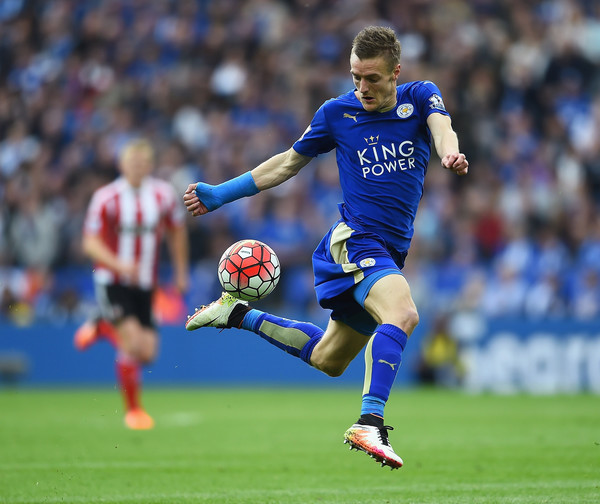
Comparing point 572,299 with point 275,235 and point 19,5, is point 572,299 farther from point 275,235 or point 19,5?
point 19,5

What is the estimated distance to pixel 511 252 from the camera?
15547 mm

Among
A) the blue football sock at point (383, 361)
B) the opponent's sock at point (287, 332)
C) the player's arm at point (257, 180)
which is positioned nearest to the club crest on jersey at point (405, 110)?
the player's arm at point (257, 180)

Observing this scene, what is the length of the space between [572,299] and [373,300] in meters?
9.77

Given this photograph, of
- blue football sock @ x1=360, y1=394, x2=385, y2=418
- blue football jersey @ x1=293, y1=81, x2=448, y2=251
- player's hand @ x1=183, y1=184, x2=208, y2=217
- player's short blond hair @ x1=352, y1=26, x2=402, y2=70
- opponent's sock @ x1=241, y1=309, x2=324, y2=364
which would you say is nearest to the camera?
blue football sock @ x1=360, y1=394, x2=385, y2=418

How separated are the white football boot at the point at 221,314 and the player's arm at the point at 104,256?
3579 mm

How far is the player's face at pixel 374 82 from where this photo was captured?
5797mm

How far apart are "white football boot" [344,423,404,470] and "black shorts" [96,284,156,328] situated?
18.1ft

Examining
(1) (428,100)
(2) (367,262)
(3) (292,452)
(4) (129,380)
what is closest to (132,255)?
(4) (129,380)

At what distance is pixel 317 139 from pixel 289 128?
38.2 ft

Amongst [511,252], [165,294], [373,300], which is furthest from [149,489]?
[511,252]

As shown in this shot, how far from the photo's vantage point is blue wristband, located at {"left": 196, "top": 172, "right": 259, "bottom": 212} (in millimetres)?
6207

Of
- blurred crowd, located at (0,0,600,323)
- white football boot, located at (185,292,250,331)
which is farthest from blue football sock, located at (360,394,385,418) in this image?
blurred crowd, located at (0,0,600,323)

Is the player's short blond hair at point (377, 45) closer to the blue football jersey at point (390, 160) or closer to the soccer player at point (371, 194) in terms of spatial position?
the soccer player at point (371, 194)

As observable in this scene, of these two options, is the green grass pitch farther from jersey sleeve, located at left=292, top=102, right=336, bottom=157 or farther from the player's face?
the player's face
